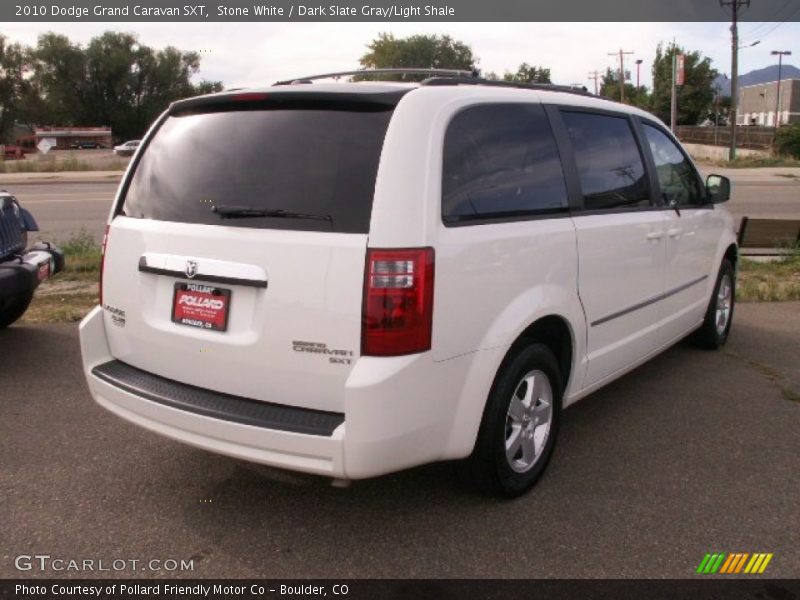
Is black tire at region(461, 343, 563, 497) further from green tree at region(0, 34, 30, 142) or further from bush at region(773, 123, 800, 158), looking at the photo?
green tree at region(0, 34, 30, 142)

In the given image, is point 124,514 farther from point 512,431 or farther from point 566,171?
point 566,171

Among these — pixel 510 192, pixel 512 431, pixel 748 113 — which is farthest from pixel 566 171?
pixel 748 113

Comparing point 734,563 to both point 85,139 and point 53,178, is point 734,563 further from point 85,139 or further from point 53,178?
point 85,139

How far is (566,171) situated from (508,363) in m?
1.07

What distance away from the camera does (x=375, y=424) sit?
2.72 m

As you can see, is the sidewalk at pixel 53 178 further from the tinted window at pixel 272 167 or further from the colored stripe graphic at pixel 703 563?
the colored stripe graphic at pixel 703 563

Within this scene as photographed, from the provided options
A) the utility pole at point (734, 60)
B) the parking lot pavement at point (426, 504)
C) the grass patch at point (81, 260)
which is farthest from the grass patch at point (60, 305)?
the utility pole at point (734, 60)

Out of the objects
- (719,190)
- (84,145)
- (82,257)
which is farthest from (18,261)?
(84,145)

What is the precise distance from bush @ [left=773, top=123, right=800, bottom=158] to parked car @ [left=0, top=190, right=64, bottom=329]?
41.8m

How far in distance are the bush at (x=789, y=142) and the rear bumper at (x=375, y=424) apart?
42.8 m

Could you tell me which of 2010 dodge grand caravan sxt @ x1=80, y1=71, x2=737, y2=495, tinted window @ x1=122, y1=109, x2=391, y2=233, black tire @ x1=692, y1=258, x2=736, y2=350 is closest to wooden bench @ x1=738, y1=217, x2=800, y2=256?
black tire @ x1=692, y1=258, x2=736, y2=350

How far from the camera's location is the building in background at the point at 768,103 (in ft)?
293

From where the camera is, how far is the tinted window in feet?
9.37

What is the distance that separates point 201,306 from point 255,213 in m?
0.45
